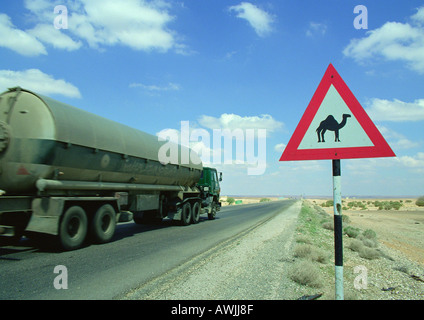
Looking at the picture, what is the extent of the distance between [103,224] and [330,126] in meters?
8.08

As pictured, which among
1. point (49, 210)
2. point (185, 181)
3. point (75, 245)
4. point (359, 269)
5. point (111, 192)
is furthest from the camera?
point (185, 181)

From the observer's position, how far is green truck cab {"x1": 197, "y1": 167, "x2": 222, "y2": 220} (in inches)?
722

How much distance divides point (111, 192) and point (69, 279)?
476cm

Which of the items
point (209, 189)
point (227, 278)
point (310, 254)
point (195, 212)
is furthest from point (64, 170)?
point (209, 189)

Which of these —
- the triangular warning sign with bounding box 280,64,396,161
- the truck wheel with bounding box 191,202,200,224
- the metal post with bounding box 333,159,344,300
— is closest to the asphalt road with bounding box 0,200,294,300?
the metal post with bounding box 333,159,344,300

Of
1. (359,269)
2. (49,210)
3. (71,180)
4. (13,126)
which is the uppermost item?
(13,126)

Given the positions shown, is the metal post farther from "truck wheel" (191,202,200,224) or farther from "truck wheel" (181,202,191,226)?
"truck wheel" (191,202,200,224)

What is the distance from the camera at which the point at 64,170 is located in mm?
8031

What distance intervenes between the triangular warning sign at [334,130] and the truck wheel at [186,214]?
1207 cm

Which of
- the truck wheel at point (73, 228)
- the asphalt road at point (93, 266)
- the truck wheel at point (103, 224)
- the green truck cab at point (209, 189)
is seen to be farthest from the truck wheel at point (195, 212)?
the truck wheel at point (73, 228)

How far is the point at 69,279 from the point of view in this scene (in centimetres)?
545

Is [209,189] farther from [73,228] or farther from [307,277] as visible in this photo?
[307,277]
